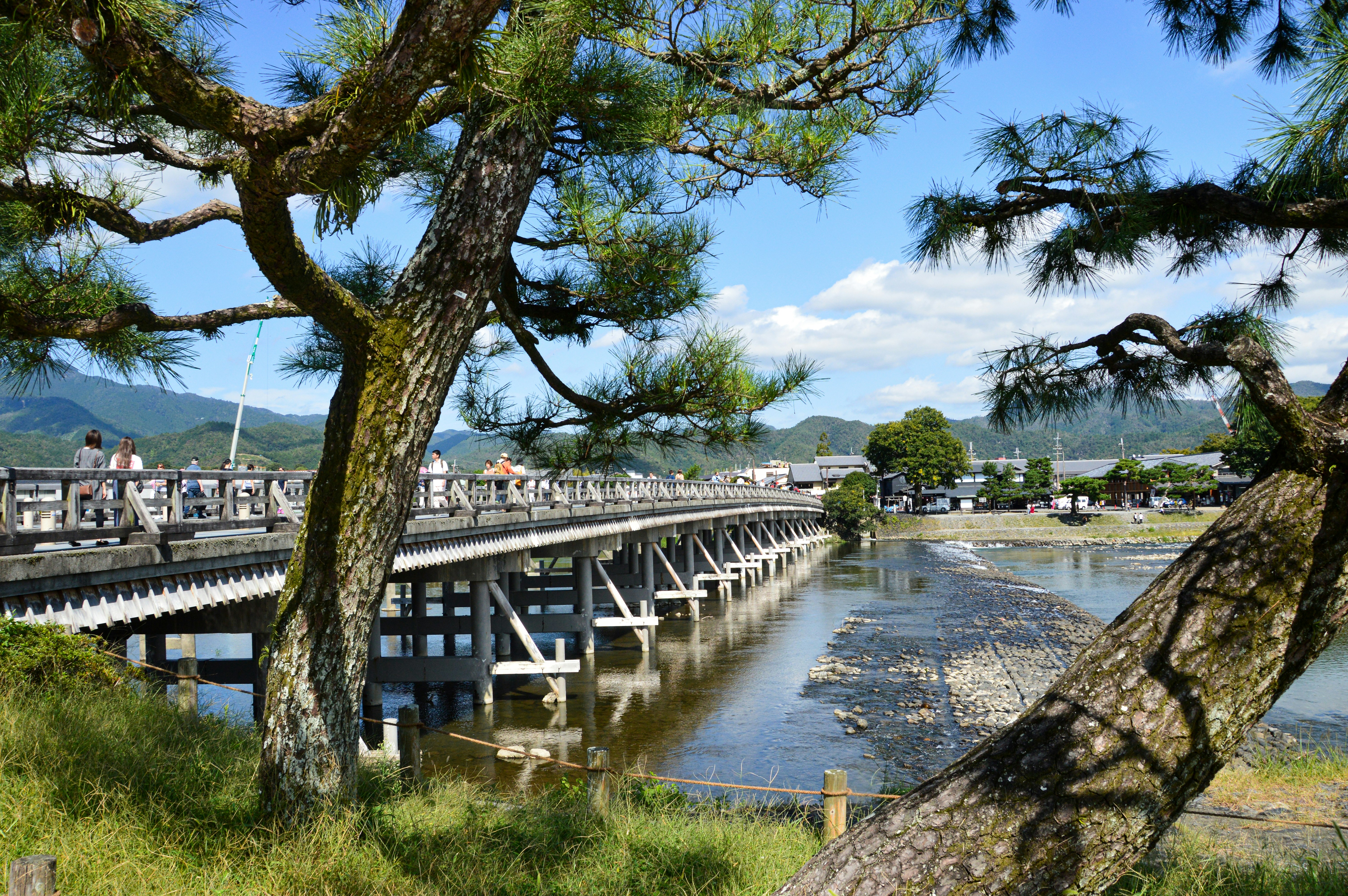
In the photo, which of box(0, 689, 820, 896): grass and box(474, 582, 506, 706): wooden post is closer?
box(0, 689, 820, 896): grass

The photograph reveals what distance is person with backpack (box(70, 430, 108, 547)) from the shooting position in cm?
714

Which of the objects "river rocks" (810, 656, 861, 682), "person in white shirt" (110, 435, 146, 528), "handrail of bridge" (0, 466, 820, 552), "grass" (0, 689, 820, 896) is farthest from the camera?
"river rocks" (810, 656, 861, 682)

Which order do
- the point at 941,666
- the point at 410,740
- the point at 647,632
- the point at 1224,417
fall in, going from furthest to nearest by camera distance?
the point at 647,632, the point at 941,666, the point at 410,740, the point at 1224,417

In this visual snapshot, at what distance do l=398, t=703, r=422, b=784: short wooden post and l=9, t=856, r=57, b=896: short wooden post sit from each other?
140 inches

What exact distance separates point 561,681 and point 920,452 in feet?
218

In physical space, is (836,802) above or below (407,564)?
below

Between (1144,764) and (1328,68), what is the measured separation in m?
2.07

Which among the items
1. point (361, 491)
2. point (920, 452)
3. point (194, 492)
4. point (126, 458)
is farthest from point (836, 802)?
point (920, 452)

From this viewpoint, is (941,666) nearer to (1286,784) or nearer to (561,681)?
(561,681)

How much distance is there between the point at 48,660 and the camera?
219 inches

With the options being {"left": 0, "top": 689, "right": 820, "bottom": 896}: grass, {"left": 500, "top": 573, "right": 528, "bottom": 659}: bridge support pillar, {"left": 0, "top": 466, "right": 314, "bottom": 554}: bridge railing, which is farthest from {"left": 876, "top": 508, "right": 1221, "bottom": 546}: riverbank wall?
{"left": 0, "top": 689, "right": 820, "bottom": 896}: grass

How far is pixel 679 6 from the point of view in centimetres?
421

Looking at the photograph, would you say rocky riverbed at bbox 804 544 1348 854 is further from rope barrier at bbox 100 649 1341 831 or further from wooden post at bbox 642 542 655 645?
wooden post at bbox 642 542 655 645

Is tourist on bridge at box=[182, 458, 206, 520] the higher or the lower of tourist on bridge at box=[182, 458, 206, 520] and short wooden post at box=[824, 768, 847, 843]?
the higher
